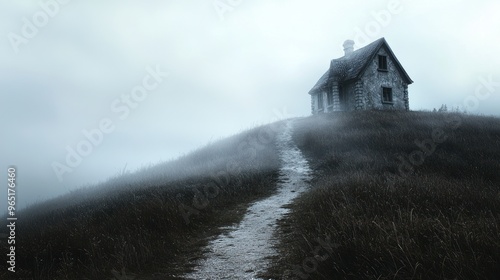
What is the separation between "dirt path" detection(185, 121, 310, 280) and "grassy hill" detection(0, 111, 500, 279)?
0.76 ft

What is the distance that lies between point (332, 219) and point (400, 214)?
0.98 meters

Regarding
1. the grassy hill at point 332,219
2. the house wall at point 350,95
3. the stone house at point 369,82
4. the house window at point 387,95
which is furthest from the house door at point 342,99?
the grassy hill at point 332,219

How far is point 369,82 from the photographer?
2450 centimetres

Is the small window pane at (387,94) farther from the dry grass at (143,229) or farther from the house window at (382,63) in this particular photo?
the dry grass at (143,229)

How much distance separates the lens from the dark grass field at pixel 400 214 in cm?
237

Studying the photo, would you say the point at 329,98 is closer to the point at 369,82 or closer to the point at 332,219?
the point at 369,82

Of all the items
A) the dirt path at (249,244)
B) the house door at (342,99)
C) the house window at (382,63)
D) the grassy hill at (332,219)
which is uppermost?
the house window at (382,63)

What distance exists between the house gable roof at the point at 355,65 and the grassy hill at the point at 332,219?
1230 centimetres

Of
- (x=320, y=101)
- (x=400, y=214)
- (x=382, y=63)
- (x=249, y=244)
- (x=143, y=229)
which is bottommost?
(x=249, y=244)

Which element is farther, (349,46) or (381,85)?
(349,46)

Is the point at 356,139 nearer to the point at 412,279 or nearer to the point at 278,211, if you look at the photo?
the point at 278,211

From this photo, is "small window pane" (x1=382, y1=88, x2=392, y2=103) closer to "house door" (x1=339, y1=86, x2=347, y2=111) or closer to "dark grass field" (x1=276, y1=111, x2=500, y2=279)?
"house door" (x1=339, y1=86, x2=347, y2=111)

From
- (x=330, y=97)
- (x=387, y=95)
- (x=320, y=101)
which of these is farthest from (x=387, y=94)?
(x=320, y=101)

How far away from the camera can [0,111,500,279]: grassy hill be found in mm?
2580
